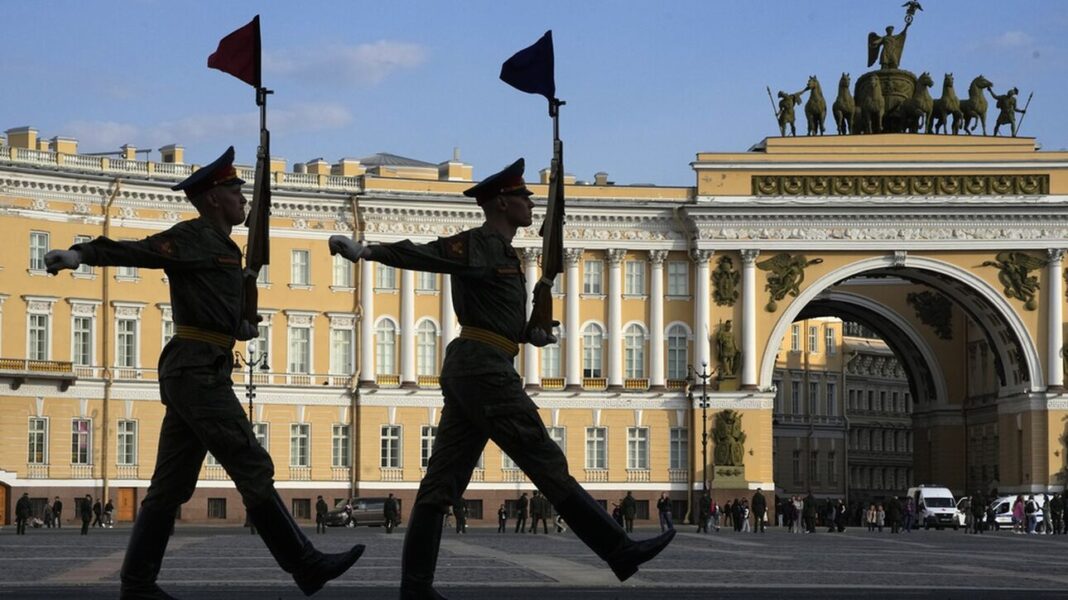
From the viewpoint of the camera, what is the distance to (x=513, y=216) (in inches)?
523

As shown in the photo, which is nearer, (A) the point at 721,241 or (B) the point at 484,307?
(B) the point at 484,307

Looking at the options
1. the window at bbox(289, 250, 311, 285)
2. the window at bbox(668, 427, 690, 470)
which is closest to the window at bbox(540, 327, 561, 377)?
the window at bbox(668, 427, 690, 470)

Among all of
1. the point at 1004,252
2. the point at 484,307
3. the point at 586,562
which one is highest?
the point at 1004,252

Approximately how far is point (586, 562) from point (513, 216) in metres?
15.1

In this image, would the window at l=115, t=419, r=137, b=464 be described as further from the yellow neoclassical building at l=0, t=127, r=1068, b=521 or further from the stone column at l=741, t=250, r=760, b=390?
the stone column at l=741, t=250, r=760, b=390

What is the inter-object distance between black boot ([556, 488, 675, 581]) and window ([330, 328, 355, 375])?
191 feet

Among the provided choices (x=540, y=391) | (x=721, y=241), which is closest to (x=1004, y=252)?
(x=721, y=241)

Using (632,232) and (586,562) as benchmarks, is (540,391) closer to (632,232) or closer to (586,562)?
(632,232)

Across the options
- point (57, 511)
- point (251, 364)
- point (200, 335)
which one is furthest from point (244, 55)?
point (251, 364)

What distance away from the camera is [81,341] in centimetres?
6669

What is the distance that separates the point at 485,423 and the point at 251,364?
5059 centimetres

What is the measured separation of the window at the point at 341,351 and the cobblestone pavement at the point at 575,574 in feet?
113

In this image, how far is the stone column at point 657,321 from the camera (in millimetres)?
72000

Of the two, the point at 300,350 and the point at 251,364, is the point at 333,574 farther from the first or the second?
the point at 300,350
